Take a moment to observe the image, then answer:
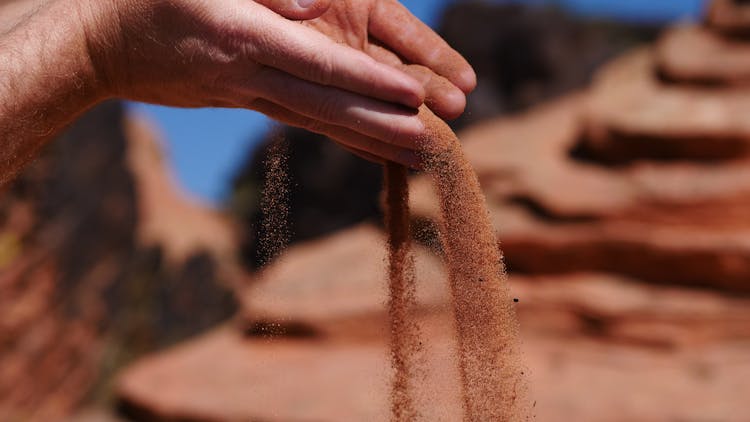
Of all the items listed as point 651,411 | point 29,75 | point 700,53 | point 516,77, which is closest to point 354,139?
point 29,75

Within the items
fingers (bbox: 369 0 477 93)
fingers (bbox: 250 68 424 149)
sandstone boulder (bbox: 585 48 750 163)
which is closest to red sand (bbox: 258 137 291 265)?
fingers (bbox: 250 68 424 149)

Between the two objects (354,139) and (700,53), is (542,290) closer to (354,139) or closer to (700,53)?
(700,53)

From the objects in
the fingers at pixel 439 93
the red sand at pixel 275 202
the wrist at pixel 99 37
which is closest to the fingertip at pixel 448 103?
the fingers at pixel 439 93

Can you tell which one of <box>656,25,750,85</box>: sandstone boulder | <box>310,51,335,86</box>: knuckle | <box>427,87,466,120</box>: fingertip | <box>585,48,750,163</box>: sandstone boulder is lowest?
<box>585,48,750,163</box>: sandstone boulder

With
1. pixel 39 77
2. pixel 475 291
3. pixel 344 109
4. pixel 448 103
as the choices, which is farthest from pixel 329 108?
pixel 39 77

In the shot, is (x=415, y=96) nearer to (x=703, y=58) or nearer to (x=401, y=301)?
(x=401, y=301)

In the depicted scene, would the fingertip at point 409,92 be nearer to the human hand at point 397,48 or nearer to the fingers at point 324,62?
the fingers at point 324,62

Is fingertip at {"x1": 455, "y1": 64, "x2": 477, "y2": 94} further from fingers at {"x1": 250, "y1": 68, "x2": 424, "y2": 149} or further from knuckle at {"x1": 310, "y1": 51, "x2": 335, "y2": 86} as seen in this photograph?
knuckle at {"x1": 310, "y1": 51, "x2": 335, "y2": 86}
